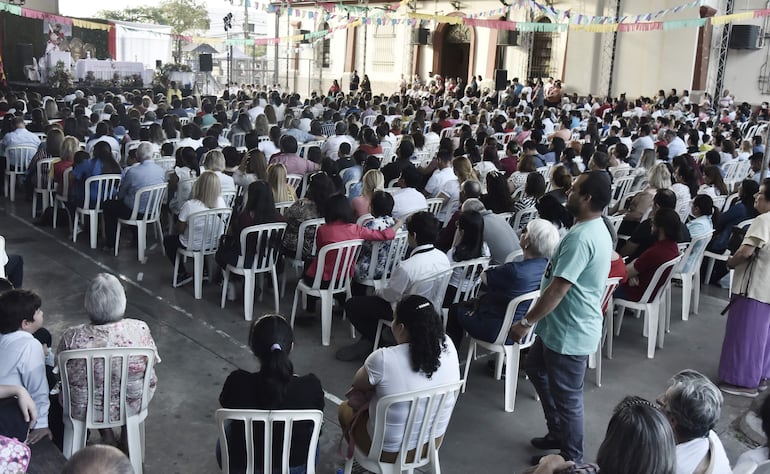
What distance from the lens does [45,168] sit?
7355 mm

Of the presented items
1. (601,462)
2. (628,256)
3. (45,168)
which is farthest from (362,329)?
(45,168)

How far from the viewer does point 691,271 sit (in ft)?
17.8

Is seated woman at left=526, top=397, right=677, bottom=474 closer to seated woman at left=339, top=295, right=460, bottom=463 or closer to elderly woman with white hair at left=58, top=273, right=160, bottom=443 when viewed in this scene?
seated woman at left=339, top=295, right=460, bottom=463

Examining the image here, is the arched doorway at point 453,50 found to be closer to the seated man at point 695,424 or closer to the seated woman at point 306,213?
the seated woman at point 306,213

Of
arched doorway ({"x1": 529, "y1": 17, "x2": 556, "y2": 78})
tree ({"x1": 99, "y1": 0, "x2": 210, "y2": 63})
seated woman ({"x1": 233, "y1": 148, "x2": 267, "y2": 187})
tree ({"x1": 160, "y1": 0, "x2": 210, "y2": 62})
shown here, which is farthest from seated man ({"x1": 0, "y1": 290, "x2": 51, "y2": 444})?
tree ({"x1": 99, "y1": 0, "x2": 210, "y2": 63})

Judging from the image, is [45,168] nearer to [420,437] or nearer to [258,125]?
[258,125]

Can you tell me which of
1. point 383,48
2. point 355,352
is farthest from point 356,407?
point 383,48

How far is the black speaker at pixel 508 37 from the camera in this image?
21812mm

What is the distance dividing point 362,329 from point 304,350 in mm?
512

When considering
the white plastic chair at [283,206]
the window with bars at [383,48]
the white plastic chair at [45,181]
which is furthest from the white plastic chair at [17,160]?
the window with bars at [383,48]

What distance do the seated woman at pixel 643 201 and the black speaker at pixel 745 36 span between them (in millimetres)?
14288

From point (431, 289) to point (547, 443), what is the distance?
1.07m

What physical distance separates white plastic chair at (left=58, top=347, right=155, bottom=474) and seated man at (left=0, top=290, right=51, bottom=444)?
0.09m

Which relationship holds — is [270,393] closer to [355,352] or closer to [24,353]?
[24,353]
